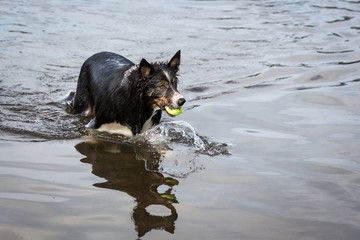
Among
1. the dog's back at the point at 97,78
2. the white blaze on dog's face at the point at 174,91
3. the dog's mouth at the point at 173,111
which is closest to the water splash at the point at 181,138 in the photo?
the dog's mouth at the point at 173,111

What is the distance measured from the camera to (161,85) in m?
6.41

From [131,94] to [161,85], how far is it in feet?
1.66

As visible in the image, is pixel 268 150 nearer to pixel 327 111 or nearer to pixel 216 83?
pixel 327 111

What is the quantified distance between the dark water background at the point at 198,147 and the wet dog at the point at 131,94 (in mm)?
239

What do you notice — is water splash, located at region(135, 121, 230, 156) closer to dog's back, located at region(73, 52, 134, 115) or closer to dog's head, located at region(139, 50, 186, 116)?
dog's head, located at region(139, 50, 186, 116)

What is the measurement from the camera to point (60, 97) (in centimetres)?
899

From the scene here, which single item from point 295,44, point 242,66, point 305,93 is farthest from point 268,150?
point 295,44

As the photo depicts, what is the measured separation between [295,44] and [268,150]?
7.97 metres

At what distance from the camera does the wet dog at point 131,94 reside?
6414 mm

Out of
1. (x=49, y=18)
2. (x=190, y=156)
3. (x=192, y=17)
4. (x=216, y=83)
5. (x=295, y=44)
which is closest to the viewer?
(x=190, y=156)

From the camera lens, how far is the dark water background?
14.5ft

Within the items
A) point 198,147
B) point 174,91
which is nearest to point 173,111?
point 174,91

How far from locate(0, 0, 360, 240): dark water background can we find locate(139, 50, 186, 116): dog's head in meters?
0.62

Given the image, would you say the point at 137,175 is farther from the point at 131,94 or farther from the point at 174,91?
the point at 131,94
